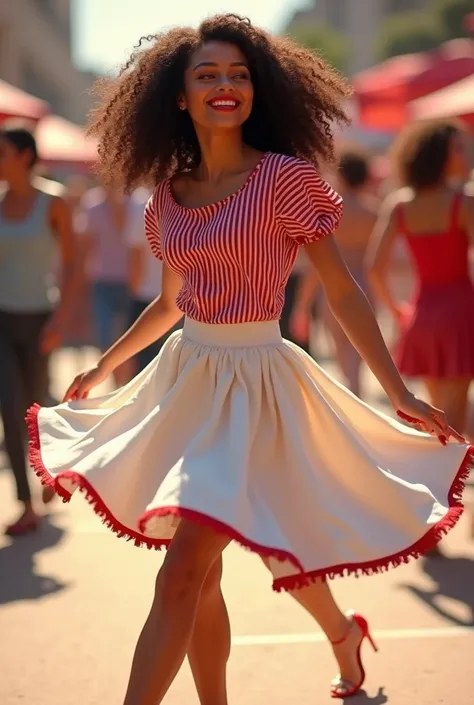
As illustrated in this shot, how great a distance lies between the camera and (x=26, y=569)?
607cm

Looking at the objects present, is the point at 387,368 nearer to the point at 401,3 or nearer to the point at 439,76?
the point at 439,76

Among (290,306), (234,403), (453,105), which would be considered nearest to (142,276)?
(290,306)

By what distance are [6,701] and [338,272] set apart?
1.74 metres

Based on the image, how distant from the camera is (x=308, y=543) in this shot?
136 inches

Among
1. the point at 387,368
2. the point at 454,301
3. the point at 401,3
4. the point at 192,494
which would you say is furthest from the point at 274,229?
the point at 401,3

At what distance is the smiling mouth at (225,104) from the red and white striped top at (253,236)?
162 mm

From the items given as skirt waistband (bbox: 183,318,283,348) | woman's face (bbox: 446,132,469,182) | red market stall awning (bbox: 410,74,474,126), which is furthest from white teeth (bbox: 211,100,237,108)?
red market stall awning (bbox: 410,74,474,126)

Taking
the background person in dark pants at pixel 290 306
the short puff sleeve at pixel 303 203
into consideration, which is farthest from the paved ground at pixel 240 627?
the background person in dark pants at pixel 290 306

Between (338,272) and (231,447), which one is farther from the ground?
(338,272)

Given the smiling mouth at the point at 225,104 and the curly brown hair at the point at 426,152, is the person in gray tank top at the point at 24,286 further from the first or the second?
the smiling mouth at the point at 225,104

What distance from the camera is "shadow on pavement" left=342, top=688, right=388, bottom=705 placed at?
4.35 m

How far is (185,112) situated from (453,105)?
5.97 meters

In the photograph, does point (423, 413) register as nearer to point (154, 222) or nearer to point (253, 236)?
point (253, 236)

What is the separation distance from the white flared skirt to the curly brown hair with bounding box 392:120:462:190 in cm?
260
